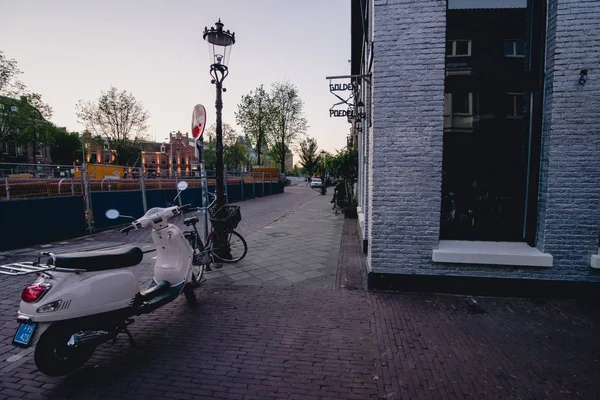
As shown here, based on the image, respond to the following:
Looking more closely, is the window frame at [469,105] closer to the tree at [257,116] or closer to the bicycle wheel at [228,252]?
the bicycle wheel at [228,252]

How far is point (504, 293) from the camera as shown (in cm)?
452

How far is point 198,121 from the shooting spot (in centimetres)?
557

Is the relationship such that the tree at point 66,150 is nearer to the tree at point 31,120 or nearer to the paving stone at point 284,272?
the tree at point 31,120

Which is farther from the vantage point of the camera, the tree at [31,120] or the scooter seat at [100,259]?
the tree at [31,120]

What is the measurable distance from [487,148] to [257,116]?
38231 millimetres

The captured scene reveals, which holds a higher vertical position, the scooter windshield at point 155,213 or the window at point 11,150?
the window at point 11,150

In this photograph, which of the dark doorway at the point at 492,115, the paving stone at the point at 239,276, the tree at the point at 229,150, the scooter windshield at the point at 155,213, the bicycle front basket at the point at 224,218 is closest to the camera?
the scooter windshield at the point at 155,213

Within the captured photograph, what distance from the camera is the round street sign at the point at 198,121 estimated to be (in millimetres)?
5414

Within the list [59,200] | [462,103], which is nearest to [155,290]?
[462,103]

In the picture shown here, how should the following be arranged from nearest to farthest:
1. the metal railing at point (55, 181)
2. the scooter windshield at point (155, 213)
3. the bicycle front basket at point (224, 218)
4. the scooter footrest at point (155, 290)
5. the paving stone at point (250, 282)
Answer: the scooter footrest at point (155, 290) → the scooter windshield at point (155, 213) → the paving stone at point (250, 282) → the bicycle front basket at point (224, 218) → the metal railing at point (55, 181)

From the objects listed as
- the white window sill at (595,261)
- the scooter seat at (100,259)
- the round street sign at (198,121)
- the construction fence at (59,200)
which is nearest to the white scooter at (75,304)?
the scooter seat at (100,259)

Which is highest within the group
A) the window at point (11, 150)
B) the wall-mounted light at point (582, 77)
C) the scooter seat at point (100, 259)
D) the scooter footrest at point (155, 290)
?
the window at point (11, 150)

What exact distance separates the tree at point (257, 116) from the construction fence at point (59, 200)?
29717 mm

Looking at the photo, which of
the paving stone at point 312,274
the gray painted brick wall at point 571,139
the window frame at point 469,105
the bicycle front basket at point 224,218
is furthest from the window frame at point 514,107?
the bicycle front basket at point 224,218
